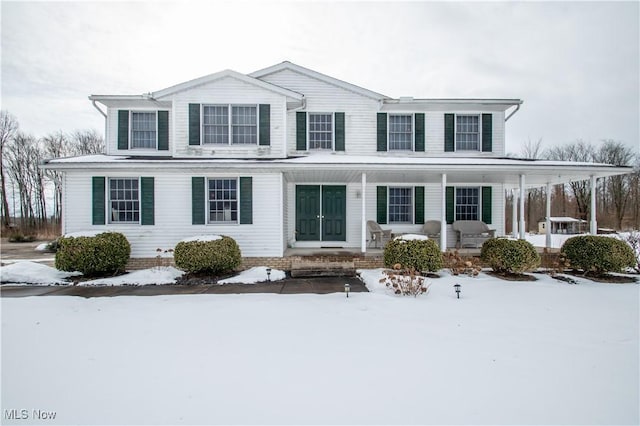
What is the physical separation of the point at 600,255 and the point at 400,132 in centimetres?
745

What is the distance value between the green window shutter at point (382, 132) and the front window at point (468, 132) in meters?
3.07

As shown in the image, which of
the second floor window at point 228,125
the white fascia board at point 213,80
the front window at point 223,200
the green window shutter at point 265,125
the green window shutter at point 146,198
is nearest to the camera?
the green window shutter at point 146,198

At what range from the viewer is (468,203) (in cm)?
1160

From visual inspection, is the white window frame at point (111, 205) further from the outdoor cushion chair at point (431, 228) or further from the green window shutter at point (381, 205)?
the outdoor cushion chair at point (431, 228)

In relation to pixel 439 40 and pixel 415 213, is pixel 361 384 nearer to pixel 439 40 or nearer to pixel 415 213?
pixel 415 213

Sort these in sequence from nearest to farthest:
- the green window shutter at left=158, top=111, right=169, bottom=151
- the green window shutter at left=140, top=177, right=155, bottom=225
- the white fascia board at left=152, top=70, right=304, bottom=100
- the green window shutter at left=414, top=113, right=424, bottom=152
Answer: the green window shutter at left=140, top=177, right=155, bottom=225, the white fascia board at left=152, top=70, right=304, bottom=100, the green window shutter at left=158, top=111, right=169, bottom=151, the green window shutter at left=414, top=113, right=424, bottom=152

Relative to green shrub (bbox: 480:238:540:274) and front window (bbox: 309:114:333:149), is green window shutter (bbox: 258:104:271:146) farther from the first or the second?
green shrub (bbox: 480:238:540:274)

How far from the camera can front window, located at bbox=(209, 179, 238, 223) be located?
9570 millimetres

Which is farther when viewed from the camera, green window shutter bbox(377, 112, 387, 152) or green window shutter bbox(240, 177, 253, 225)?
green window shutter bbox(377, 112, 387, 152)

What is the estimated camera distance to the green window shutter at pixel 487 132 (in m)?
11.7

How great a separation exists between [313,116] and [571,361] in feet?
34.0

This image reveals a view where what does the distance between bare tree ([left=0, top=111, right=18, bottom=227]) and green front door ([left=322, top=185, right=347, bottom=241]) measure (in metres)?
31.7

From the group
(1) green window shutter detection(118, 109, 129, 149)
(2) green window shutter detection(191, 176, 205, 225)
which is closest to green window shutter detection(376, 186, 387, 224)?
(2) green window shutter detection(191, 176, 205, 225)

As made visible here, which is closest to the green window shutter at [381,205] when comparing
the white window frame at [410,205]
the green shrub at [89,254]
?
the white window frame at [410,205]
